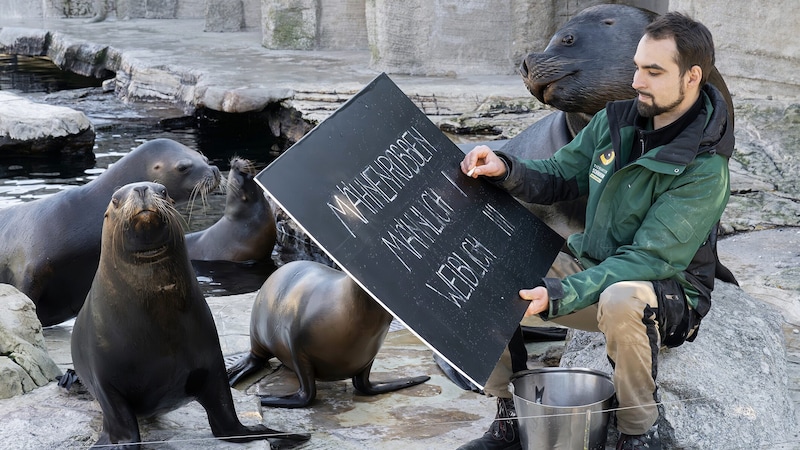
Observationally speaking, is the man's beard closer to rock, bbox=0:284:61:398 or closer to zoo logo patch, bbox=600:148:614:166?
zoo logo patch, bbox=600:148:614:166

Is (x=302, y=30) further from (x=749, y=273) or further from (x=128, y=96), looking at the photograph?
(x=749, y=273)

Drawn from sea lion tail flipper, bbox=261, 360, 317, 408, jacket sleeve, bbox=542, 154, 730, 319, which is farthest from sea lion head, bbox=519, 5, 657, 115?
sea lion tail flipper, bbox=261, 360, 317, 408

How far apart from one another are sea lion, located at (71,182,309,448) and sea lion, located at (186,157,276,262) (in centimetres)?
428

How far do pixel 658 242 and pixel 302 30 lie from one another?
36.5ft

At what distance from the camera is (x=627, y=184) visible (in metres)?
3.10

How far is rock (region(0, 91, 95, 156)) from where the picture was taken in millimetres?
10117

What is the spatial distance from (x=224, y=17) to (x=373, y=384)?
1252 cm

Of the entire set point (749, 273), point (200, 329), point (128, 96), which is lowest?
point (128, 96)

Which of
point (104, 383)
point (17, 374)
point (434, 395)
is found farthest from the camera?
point (434, 395)

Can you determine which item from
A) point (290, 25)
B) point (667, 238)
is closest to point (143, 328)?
point (667, 238)

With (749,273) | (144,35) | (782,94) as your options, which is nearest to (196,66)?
(144,35)

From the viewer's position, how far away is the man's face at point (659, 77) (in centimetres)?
299

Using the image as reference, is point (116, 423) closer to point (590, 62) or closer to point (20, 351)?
point (20, 351)

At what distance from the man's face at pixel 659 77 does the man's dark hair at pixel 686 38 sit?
0.05 feet
